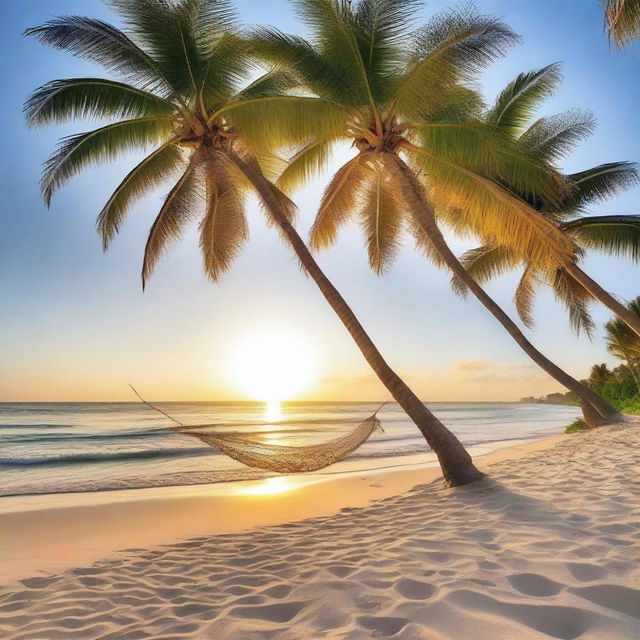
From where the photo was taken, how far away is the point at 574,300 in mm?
10570

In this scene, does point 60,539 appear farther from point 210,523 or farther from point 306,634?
point 306,634

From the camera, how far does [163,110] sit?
6.32m

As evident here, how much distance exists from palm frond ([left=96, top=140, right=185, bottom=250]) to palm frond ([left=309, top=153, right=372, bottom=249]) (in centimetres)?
231

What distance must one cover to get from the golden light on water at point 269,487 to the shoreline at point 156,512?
1 cm

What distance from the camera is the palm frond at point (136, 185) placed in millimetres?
6625

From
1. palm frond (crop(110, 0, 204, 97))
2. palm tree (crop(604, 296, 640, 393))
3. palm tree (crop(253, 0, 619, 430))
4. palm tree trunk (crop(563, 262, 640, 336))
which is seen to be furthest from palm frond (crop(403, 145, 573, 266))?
palm tree (crop(604, 296, 640, 393))

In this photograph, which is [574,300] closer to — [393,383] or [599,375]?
[393,383]

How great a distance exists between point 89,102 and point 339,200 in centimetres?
361

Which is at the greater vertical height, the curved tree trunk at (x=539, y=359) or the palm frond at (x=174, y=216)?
the palm frond at (x=174, y=216)

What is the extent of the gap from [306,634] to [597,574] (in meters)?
1.16

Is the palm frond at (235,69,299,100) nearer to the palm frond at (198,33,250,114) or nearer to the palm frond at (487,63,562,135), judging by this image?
the palm frond at (198,33,250,114)

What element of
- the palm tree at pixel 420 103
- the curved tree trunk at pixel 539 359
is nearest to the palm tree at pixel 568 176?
the curved tree trunk at pixel 539 359

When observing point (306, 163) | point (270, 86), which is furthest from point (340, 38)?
point (306, 163)

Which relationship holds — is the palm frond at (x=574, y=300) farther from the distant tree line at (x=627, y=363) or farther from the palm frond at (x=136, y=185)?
the palm frond at (x=136, y=185)
